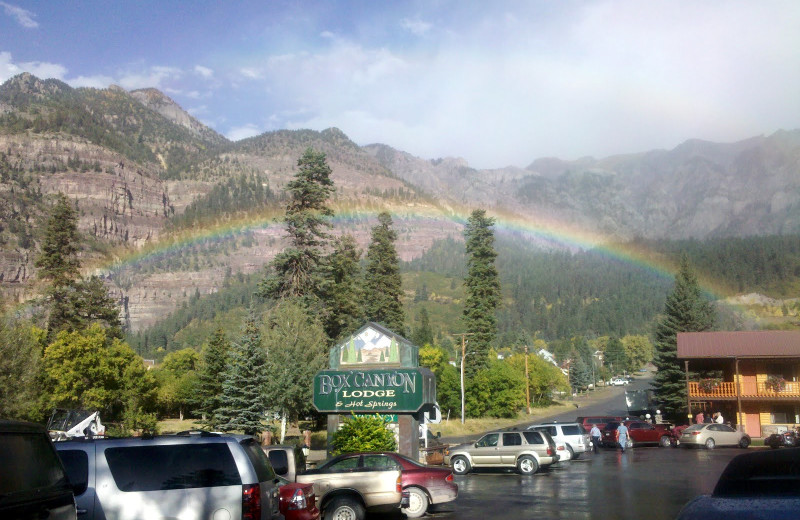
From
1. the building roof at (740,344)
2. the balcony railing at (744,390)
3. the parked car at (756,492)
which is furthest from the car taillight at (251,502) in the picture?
the balcony railing at (744,390)

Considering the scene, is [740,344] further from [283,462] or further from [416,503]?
[283,462]

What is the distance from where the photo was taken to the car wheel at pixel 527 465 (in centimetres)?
2616

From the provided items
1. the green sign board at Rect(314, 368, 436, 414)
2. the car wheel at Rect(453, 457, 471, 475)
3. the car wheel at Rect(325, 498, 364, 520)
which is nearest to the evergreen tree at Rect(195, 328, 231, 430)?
the green sign board at Rect(314, 368, 436, 414)

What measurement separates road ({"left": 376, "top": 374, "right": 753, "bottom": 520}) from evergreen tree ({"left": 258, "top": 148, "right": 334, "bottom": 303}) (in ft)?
102

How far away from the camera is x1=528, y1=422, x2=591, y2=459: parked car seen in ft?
109

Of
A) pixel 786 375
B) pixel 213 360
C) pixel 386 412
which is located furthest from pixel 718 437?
pixel 213 360

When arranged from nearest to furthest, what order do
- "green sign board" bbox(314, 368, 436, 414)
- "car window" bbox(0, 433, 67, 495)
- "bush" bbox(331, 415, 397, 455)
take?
"car window" bbox(0, 433, 67, 495) → "bush" bbox(331, 415, 397, 455) → "green sign board" bbox(314, 368, 436, 414)

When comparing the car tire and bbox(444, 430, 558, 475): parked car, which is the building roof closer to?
bbox(444, 430, 558, 475): parked car

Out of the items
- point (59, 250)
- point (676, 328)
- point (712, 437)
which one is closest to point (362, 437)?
point (712, 437)

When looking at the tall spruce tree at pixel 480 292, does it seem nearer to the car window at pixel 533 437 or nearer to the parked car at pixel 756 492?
the car window at pixel 533 437

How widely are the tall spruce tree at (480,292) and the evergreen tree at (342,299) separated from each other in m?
14.1

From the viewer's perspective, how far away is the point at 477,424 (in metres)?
66.8

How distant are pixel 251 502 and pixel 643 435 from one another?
3700 cm

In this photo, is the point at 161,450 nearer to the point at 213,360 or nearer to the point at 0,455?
the point at 0,455
